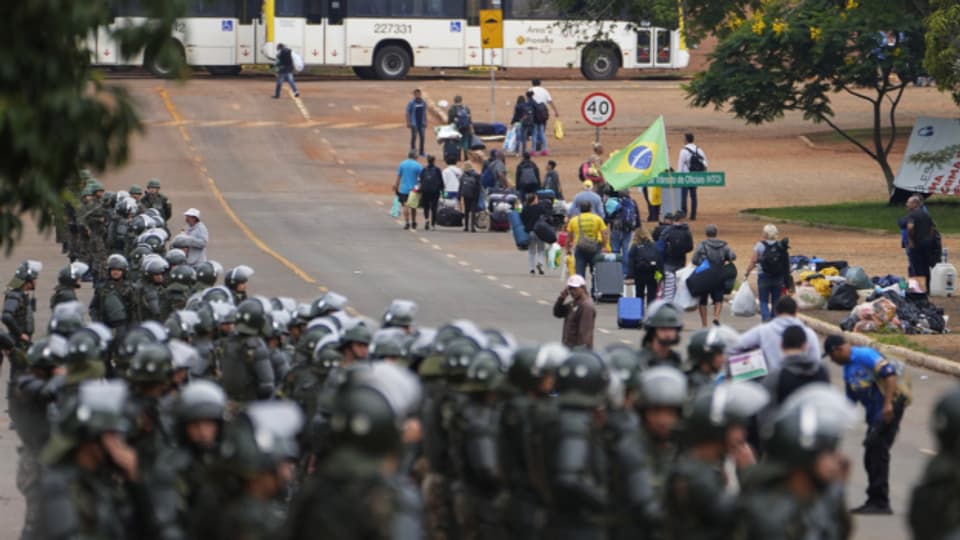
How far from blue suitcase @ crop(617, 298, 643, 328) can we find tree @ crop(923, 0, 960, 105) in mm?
6124

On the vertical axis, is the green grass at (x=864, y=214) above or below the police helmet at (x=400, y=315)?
below

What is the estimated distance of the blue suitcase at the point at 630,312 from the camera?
25.2m

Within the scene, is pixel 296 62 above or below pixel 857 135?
above

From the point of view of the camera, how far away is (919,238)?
27.0 meters

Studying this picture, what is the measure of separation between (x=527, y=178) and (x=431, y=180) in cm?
180

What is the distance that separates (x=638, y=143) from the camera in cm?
3062

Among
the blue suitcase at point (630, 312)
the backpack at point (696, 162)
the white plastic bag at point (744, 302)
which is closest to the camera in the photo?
the blue suitcase at point (630, 312)

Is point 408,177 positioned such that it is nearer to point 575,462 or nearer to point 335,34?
point 335,34

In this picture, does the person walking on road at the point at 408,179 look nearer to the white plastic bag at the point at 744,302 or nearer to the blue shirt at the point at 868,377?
the white plastic bag at the point at 744,302

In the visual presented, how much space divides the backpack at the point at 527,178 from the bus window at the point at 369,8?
22.7 meters

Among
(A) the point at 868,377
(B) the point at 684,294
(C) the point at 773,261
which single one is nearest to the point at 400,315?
(A) the point at 868,377

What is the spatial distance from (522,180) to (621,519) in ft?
87.7

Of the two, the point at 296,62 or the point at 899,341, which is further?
the point at 296,62

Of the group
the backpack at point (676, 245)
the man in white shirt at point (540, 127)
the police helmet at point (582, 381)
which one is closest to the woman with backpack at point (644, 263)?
the backpack at point (676, 245)
